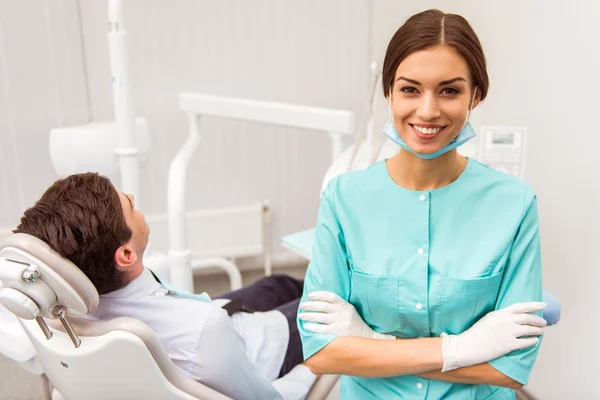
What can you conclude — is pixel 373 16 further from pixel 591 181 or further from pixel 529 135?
pixel 591 181

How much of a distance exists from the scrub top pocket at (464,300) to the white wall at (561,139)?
0.85 m

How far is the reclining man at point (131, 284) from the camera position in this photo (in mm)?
1092

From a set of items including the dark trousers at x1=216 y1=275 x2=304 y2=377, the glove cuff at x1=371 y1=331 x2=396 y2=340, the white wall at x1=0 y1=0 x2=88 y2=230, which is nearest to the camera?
the glove cuff at x1=371 y1=331 x2=396 y2=340

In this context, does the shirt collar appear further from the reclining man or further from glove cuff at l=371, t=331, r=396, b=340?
glove cuff at l=371, t=331, r=396, b=340

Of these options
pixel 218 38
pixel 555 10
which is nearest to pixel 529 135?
pixel 555 10

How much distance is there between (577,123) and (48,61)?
2095mm

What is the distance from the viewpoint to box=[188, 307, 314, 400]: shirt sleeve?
4.00 feet

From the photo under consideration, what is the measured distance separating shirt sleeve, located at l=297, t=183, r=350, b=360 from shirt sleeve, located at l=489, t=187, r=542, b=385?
0.29 metres

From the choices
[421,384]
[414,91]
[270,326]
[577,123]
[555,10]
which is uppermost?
[555,10]

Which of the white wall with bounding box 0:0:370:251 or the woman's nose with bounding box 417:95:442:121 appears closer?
the woman's nose with bounding box 417:95:442:121

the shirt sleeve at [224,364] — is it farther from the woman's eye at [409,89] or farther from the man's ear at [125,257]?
the woman's eye at [409,89]

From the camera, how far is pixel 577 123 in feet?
5.62

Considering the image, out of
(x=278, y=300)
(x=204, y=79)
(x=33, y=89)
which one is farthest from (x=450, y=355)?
(x=33, y=89)

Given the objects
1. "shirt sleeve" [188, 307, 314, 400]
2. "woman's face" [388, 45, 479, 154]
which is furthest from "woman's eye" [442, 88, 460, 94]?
"shirt sleeve" [188, 307, 314, 400]
